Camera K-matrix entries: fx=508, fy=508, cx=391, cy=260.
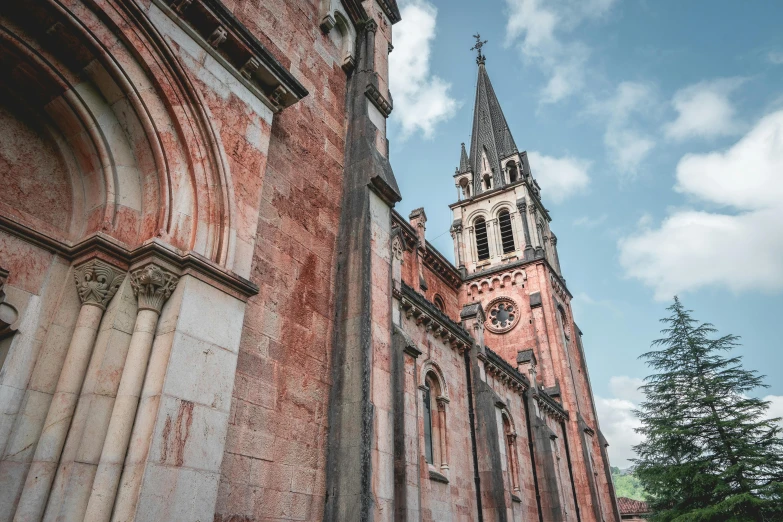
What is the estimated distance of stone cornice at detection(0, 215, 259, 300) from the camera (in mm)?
4445

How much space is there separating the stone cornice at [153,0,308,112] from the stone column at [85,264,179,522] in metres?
2.90

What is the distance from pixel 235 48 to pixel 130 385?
4.03 m

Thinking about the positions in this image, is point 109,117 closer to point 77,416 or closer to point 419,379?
point 77,416

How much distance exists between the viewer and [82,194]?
498 cm

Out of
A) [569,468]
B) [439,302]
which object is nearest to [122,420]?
[439,302]

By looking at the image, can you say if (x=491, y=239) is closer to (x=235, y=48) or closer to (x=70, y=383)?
(x=235, y=48)

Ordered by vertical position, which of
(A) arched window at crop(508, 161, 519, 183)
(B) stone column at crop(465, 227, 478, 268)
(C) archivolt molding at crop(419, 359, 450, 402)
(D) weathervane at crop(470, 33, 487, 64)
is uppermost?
(D) weathervane at crop(470, 33, 487, 64)

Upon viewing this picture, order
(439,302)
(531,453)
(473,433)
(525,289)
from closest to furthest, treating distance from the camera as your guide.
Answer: (473,433) → (531,453) → (439,302) → (525,289)

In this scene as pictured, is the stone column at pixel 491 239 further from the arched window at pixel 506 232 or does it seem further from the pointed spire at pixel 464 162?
the pointed spire at pixel 464 162

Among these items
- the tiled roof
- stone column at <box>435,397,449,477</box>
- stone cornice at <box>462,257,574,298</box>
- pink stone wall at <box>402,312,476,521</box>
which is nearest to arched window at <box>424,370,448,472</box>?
stone column at <box>435,397,449,477</box>

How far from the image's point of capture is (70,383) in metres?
4.15

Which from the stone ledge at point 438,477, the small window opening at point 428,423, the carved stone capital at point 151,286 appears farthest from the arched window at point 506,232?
the carved stone capital at point 151,286

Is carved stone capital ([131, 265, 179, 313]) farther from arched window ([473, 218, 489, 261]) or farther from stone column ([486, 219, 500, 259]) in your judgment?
arched window ([473, 218, 489, 261])

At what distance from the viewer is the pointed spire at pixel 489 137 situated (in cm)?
3972
